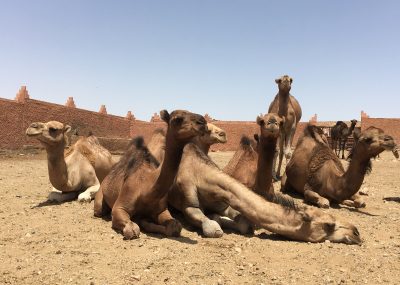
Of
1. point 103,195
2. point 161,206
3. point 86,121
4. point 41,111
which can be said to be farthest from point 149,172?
point 86,121

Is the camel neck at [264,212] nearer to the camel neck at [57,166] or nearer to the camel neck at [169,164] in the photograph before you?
the camel neck at [169,164]

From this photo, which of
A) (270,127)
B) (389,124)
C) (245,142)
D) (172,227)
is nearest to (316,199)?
(245,142)

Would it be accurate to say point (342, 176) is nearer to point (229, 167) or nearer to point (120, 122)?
point (229, 167)

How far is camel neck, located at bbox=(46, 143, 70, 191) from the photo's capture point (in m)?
7.03

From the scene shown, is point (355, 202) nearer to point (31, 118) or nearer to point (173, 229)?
point (173, 229)

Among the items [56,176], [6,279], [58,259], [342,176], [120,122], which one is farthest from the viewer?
[120,122]

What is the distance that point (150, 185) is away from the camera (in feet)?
16.1

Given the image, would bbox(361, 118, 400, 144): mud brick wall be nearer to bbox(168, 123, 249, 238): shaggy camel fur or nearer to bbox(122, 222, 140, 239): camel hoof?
bbox(168, 123, 249, 238): shaggy camel fur

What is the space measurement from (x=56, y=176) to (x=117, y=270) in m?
3.96

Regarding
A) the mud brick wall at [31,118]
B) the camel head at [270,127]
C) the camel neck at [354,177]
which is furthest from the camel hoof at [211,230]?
the mud brick wall at [31,118]

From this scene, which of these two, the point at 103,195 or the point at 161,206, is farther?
the point at 103,195

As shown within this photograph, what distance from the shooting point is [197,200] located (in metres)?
5.57

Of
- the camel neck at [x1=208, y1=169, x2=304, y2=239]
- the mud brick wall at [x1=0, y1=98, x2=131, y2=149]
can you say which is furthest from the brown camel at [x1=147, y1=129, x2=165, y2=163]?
the mud brick wall at [x1=0, y1=98, x2=131, y2=149]

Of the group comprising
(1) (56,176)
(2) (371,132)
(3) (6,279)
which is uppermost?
(2) (371,132)
